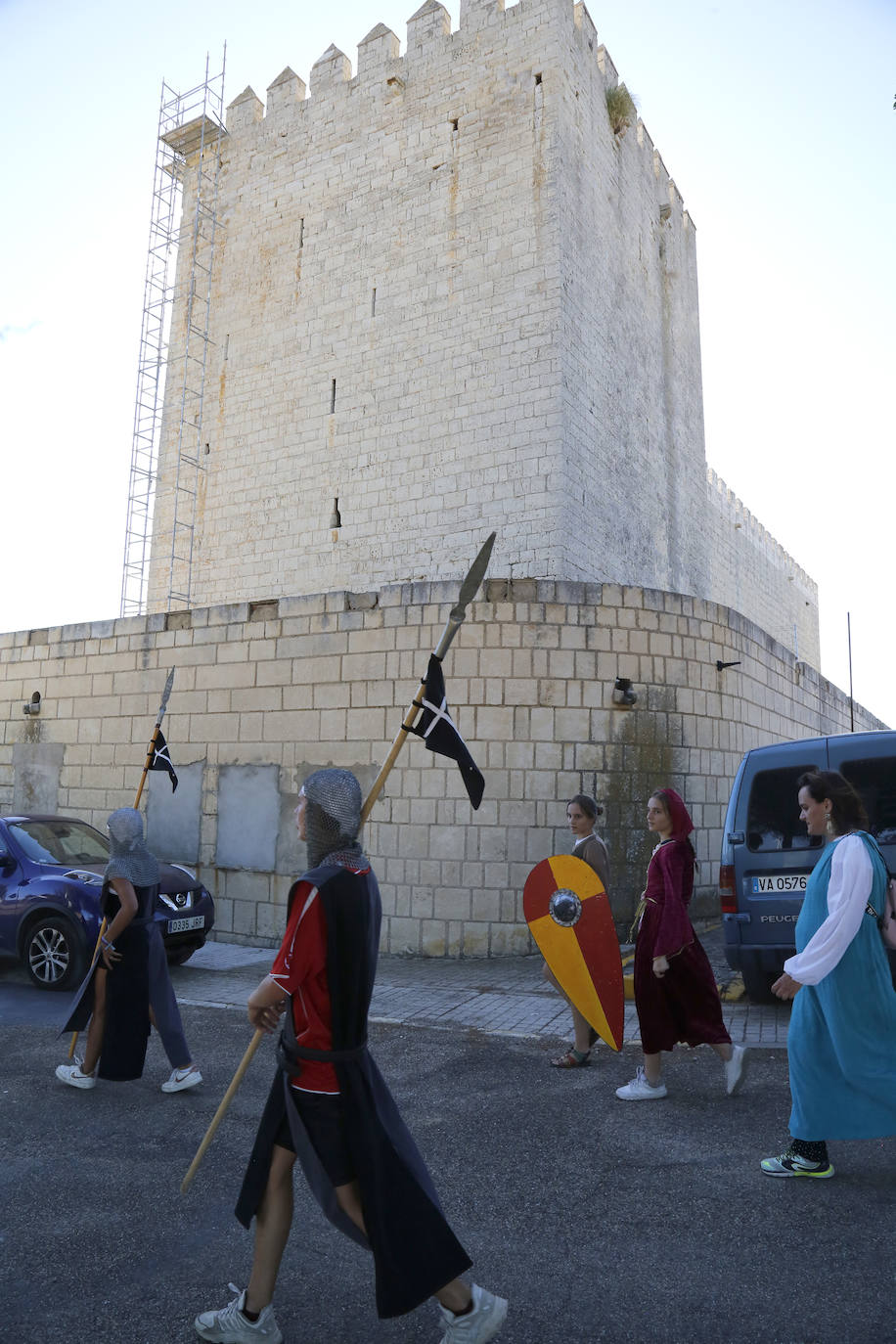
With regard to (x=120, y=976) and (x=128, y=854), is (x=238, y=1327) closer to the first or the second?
(x=120, y=976)

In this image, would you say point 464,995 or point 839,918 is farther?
point 464,995

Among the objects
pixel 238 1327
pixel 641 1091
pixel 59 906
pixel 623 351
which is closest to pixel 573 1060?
pixel 641 1091

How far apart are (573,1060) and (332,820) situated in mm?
3506

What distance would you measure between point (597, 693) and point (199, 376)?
42.3 ft

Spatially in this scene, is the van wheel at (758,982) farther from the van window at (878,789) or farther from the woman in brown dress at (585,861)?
the woman in brown dress at (585,861)

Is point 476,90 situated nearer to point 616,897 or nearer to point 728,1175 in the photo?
point 616,897

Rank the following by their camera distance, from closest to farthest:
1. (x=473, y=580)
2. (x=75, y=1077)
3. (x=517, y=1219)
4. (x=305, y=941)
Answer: (x=305, y=941) → (x=517, y=1219) → (x=473, y=580) → (x=75, y=1077)

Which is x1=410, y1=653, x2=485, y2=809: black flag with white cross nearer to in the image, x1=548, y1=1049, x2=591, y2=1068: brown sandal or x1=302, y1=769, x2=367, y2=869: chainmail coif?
x1=302, y1=769, x2=367, y2=869: chainmail coif

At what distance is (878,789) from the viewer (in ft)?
20.5

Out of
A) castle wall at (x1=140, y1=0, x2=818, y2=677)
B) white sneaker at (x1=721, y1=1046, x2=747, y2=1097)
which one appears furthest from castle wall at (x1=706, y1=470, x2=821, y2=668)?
white sneaker at (x1=721, y1=1046, x2=747, y2=1097)

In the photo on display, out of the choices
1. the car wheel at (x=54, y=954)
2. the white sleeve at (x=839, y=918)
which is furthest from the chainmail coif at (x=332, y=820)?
the car wheel at (x=54, y=954)

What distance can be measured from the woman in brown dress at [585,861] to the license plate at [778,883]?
147 centimetres

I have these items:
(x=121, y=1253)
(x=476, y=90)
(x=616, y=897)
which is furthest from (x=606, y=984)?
(x=476, y=90)

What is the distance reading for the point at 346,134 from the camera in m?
16.8
